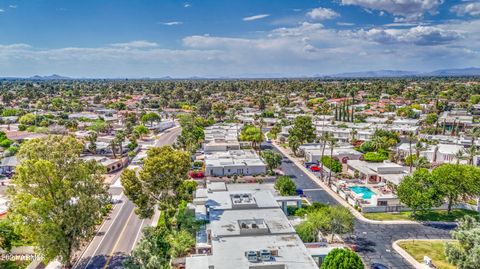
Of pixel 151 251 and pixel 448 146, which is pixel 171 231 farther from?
pixel 448 146

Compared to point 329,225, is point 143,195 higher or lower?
higher

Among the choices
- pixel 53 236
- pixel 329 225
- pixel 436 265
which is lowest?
pixel 436 265

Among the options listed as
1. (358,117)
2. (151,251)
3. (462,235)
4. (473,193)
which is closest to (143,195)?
(151,251)

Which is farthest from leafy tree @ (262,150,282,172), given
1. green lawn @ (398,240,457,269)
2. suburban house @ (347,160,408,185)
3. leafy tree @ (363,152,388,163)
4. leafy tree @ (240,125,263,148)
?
green lawn @ (398,240,457,269)

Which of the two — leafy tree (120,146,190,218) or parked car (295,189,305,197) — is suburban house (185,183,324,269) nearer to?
leafy tree (120,146,190,218)

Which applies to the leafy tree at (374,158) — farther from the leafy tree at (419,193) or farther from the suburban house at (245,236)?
the suburban house at (245,236)

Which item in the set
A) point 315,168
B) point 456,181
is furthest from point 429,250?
point 315,168

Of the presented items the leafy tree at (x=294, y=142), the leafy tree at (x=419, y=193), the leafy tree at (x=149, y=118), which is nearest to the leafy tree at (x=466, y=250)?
the leafy tree at (x=419, y=193)
